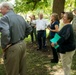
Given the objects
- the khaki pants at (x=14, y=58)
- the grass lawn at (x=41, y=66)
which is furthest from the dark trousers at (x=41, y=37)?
the khaki pants at (x=14, y=58)

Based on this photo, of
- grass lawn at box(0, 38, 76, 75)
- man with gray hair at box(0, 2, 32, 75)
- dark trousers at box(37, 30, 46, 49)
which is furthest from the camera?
dark trousers at box(37, 30, 46, 49)

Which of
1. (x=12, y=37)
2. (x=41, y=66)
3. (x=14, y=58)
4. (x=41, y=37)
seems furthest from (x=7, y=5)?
(x=41, y=37)

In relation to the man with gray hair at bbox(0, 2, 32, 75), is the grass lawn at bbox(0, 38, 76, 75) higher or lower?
lower

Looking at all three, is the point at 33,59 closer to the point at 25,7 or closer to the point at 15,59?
the point at 15,59

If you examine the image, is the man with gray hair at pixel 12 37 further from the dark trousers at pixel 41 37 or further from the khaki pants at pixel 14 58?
the dark trousers at pixel 41 37

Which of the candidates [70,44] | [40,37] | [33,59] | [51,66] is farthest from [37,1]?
[70,44]

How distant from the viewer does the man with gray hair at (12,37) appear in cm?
411

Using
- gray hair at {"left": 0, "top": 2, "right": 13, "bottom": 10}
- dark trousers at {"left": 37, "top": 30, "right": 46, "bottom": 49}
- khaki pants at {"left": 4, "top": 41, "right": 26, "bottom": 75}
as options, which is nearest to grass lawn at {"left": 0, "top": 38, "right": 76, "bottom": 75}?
dark trousers at {"left": 37, "top": 30, "right": 46, "bottom": 49}

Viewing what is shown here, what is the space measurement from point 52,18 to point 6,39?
3.41 meters

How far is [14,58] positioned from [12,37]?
0.44 meters

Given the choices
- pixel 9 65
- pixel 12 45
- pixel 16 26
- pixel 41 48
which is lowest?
pixel 41 48

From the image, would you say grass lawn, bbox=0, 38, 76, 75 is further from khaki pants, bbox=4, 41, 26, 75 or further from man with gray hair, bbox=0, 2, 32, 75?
man with gray hair, bbox=0, 2, 32, 75

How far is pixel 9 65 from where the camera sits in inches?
175

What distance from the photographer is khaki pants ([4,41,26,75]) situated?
4.34 m
